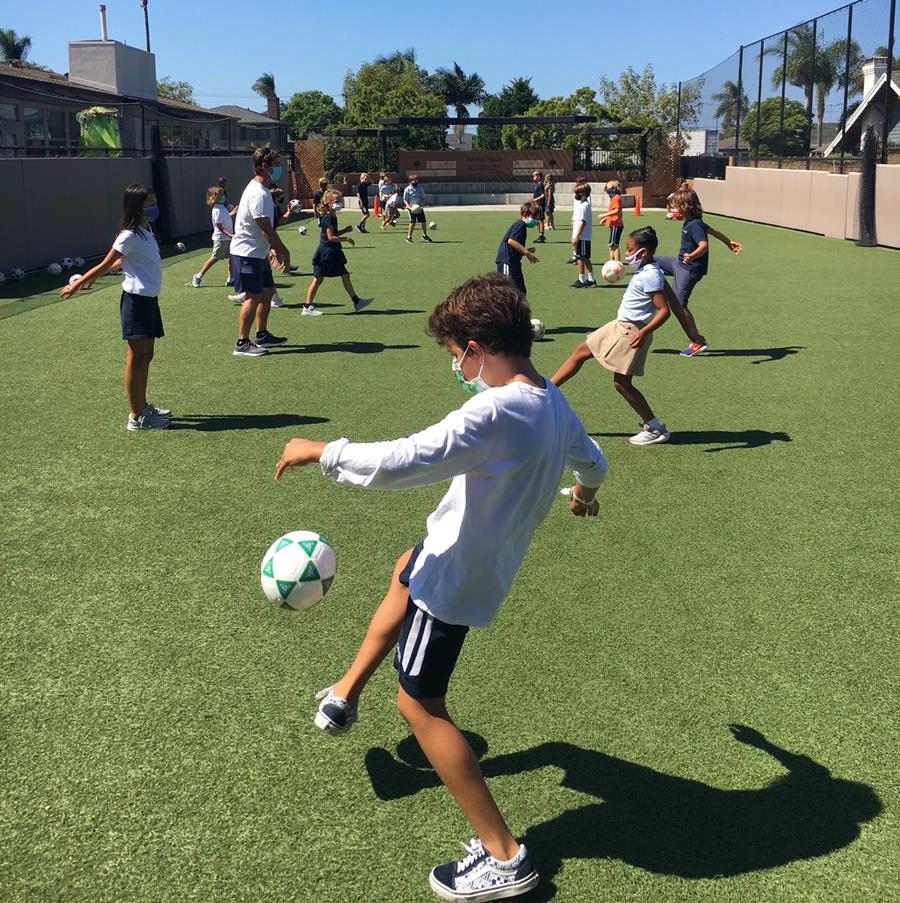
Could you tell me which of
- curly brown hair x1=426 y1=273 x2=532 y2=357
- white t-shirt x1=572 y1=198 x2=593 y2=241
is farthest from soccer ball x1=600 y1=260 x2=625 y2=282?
white t-shirt x1=572 y1=198 x2=593 y2=241

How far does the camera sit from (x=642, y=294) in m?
8.00

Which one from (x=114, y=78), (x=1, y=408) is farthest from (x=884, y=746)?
(x=114, y=78)

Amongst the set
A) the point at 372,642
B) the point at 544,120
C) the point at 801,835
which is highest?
the point at 544,120

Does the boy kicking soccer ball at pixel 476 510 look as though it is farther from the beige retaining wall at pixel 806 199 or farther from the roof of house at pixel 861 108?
the roof of house at pixel 861 108

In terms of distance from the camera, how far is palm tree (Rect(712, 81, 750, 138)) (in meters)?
36.2

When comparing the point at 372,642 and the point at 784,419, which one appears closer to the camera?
the point at 372,642

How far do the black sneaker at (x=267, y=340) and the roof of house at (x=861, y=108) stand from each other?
742 inches

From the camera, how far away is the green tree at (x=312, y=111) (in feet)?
440

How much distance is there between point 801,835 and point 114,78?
51.4 metres

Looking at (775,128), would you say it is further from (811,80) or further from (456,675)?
(456,675)

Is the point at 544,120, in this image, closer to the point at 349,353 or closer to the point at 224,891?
the point at 349,353

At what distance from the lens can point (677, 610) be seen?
5094 millimetres

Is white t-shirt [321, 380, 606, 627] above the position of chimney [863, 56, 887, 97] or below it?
below

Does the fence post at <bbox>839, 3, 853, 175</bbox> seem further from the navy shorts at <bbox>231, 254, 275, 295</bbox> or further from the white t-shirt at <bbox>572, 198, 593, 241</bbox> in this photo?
the navy shorts at <bbox>231, 254, 275, 295</bbox>
